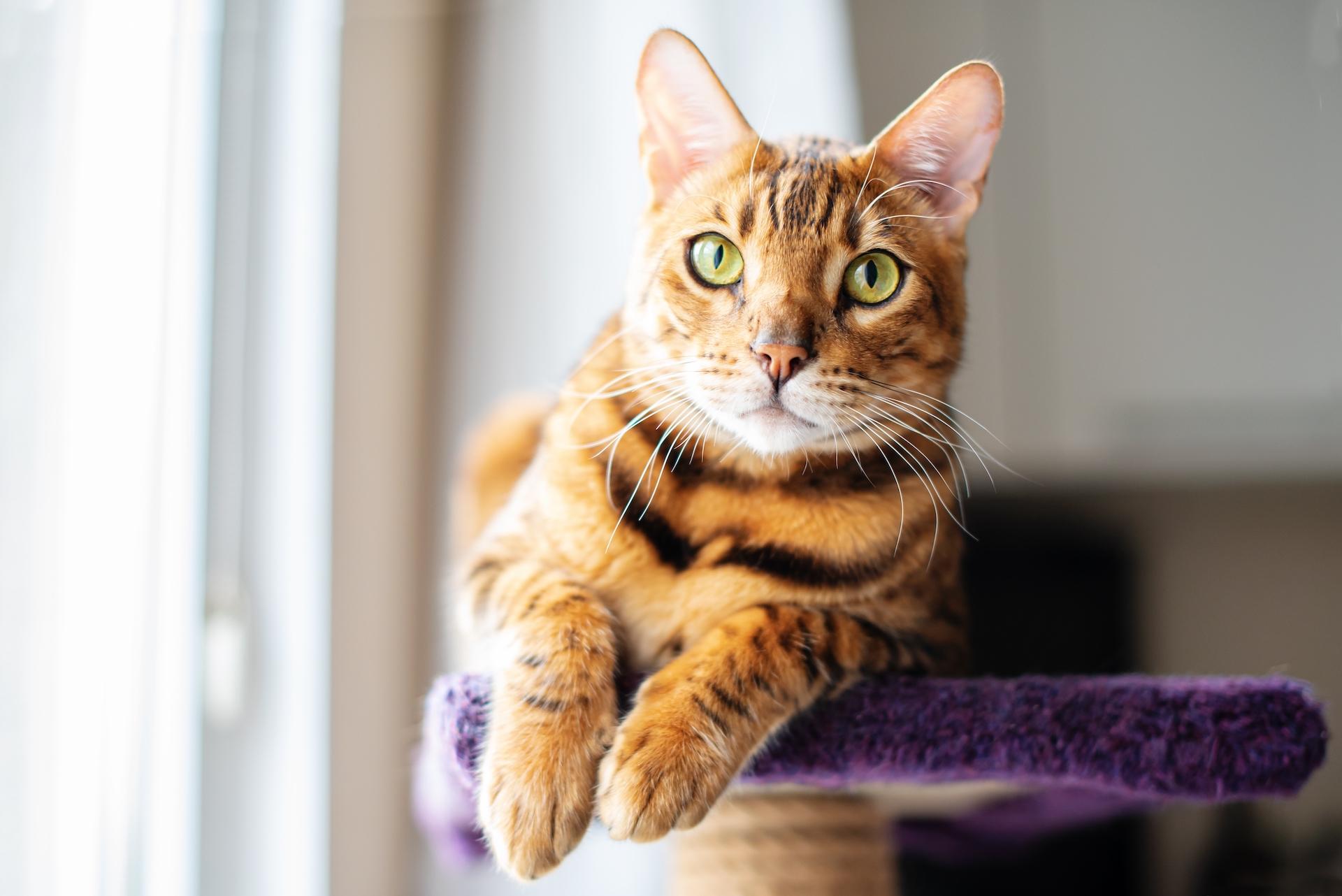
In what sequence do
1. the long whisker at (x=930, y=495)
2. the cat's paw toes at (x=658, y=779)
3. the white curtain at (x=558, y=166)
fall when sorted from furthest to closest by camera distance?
1. the white curtain at (x=558, y=166)
2. the long whisker at (x=930, y=495)
3. the cat's paw toes at (x=658, y=779)

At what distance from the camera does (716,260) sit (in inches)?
30.3

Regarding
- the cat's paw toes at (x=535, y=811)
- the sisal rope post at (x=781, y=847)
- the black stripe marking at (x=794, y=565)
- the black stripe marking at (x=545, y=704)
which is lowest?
the sisal rope post at (x=781, y=847)

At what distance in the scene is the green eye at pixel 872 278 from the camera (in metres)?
0.75

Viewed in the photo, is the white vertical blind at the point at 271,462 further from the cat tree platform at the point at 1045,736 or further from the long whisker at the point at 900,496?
the long whisker at the point at 900,496

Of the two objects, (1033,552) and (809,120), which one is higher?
(809,120)

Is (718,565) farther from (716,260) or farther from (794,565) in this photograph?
(716,260)

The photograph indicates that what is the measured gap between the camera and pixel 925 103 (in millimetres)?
735

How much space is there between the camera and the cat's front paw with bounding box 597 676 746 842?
0.62 m

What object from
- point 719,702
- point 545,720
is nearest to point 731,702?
point 719,702

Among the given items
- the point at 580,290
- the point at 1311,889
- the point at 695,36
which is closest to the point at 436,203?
the point at 580,290

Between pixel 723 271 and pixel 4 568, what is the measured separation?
2.08 ft

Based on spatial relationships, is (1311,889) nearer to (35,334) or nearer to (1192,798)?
(1192,798)

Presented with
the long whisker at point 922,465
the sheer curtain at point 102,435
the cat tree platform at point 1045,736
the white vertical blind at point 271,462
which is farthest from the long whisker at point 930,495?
the white vertical blind at point 271,462

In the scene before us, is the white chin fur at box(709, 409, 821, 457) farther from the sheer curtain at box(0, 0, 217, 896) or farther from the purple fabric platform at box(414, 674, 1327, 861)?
the sheer curtain at box(0, 0, 217, 896)
